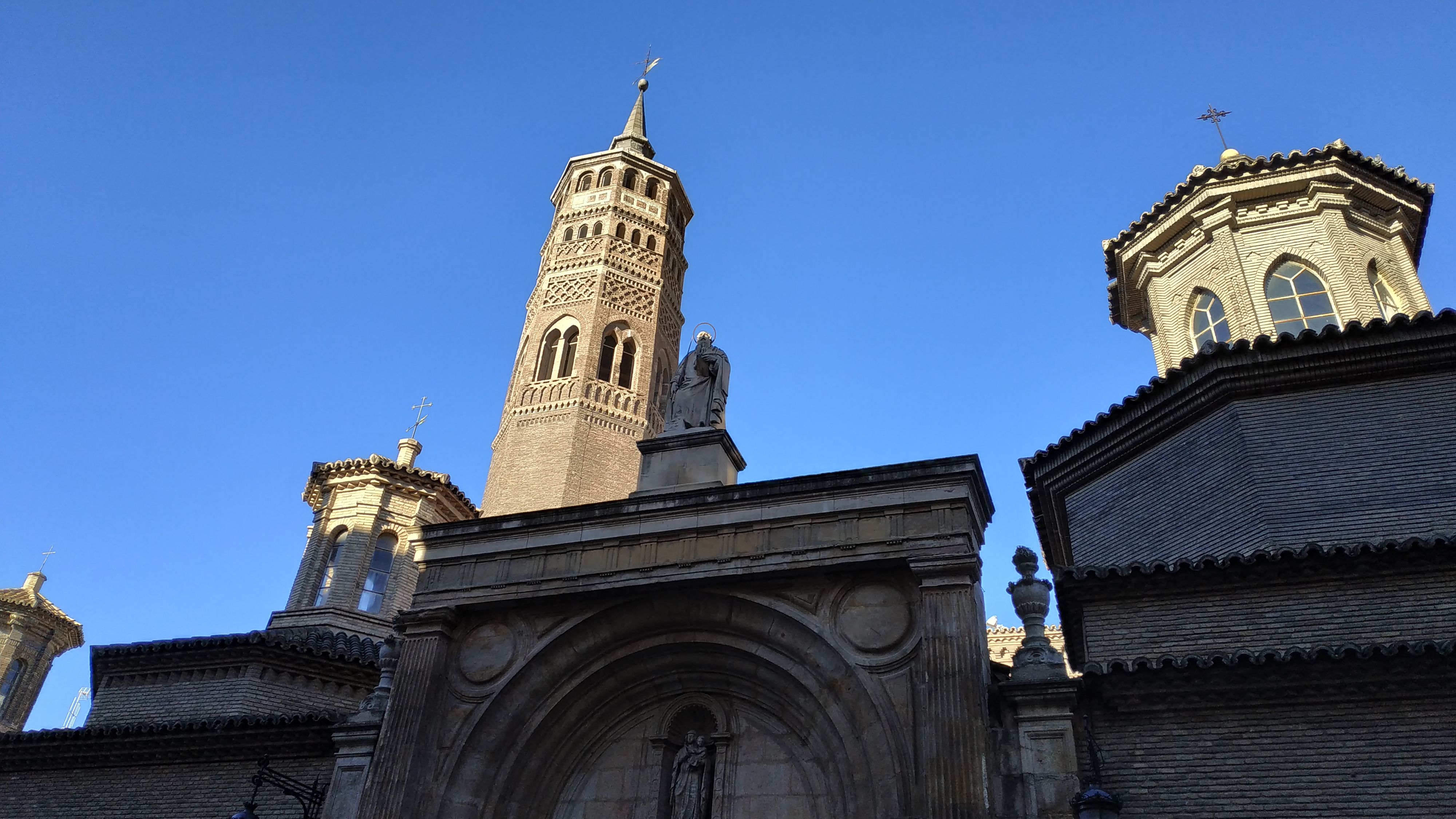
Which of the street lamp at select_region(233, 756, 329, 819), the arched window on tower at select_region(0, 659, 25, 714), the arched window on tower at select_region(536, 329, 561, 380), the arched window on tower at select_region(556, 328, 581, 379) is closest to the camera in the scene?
the street lamp at select_region(233, 756, 329, 819)

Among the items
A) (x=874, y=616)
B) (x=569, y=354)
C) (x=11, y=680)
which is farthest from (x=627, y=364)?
(x=11, y=680)

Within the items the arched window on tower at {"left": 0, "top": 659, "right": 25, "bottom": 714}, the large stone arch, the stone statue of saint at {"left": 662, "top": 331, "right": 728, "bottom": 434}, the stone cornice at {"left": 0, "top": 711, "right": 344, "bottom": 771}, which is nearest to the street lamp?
the stone cornice at {"left": 0, "top": 711, "right": 344, "bottom": 771}

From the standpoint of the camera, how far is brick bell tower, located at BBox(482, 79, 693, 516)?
2470 cm

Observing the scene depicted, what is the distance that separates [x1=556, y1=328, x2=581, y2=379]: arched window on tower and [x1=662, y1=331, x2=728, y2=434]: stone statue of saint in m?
11.8

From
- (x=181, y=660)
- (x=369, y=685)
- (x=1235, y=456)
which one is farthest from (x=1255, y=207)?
(x=181, y=660)

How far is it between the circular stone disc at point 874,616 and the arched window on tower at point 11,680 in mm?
35598

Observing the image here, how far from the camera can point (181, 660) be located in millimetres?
18328

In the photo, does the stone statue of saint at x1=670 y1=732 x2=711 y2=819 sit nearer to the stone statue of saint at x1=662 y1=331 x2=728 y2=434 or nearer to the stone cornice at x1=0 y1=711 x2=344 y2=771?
the stone statue of saint at x1=662 y1=331 x2=728 y2=434

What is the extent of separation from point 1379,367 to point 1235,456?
220cm

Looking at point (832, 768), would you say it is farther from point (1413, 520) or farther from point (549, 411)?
point (549, 411)

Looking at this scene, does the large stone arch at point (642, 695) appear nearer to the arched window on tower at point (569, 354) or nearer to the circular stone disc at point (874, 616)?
the circular stone disc at point (874, 616)

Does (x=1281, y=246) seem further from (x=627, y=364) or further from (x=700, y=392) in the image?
(x=627, y=364)

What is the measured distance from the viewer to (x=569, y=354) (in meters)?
27.2

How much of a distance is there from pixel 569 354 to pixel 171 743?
557 inches
